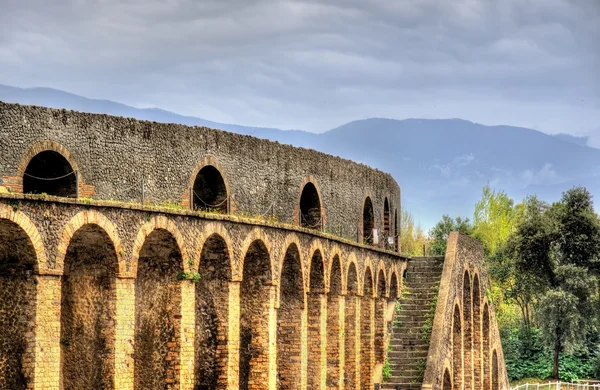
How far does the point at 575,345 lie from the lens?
48.0 meters

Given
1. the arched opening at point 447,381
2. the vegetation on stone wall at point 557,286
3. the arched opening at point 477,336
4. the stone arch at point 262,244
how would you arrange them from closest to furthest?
the stone arch at point 262,244 → the arched opening at point 447,381 → the arched opening at point 477,336 → the vegetation on stone wall at point 557,286

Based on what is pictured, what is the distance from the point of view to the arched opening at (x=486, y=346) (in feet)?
142

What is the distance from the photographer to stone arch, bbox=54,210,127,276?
18.7 meters

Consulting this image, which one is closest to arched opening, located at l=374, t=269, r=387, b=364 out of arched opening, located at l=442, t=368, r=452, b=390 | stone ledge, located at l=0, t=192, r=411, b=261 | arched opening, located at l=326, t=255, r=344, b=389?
arched opening, located at l=442, t=368, r=452, b=390

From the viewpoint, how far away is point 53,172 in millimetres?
21453

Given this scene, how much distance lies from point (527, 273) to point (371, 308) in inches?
728

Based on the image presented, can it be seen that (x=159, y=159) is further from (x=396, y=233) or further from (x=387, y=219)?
(x=396, y=233)

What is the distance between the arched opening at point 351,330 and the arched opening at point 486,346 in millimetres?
12264

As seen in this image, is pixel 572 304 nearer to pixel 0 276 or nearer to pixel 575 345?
pixel 575 345

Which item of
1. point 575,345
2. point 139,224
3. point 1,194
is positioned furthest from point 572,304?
point 1,194

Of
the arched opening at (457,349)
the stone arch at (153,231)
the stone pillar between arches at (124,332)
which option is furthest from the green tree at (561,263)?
the stone pillar between arches at (124,332)

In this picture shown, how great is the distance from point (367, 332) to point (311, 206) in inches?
181

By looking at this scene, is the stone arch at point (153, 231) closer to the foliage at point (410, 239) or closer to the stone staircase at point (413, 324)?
the stone staircase at point (413, 324)

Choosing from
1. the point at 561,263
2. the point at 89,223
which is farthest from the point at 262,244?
the point at 561,263
